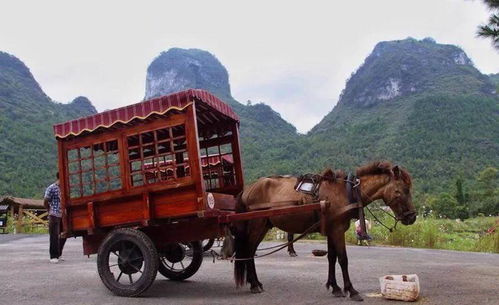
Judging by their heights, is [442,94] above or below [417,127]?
above

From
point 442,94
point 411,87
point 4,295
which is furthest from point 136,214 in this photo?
point 411,87

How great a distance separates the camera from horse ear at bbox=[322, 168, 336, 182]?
21.7 ft

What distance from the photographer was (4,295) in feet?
21.3

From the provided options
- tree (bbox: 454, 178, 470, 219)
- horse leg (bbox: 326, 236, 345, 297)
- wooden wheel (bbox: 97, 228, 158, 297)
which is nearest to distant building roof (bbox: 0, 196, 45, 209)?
wooden wheel (bbox: 97, 228, 158, 297)

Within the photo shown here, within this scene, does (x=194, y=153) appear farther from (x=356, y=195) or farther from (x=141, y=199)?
(x=356, y=195)

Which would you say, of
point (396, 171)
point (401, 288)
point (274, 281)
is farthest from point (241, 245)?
point (396, 171)

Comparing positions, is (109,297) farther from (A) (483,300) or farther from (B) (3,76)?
(B) (3,76)

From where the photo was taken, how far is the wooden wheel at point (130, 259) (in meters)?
6.23

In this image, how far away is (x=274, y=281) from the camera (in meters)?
7.53

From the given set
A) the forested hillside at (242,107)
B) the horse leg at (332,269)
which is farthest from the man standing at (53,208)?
the forested hillside at (242,107)

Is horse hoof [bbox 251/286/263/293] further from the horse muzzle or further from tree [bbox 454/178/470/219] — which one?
tree [bbox 454/178/470/219]

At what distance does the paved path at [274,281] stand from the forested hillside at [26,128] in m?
32.7

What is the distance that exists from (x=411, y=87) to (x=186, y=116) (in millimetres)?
102399

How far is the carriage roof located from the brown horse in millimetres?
1428
